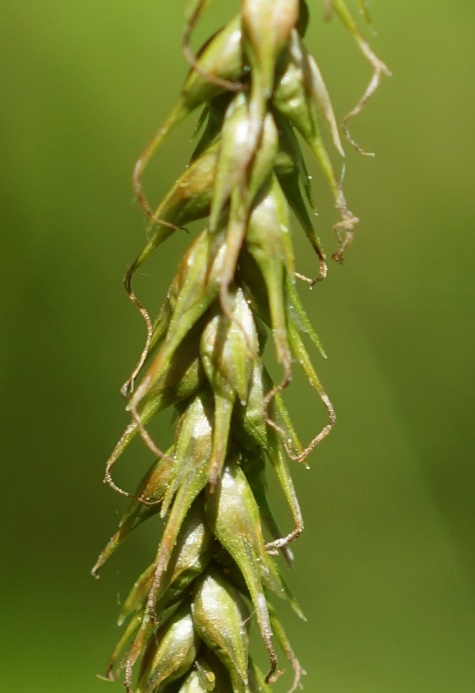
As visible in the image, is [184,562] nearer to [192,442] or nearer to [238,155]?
[192,442]

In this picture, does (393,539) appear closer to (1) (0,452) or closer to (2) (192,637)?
(1) (0,452)

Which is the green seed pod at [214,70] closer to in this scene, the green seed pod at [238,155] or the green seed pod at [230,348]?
the green seed pod at [238,155]

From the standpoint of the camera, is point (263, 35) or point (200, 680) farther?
point (200, 680)

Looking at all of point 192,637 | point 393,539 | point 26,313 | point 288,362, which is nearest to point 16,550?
point 26,313

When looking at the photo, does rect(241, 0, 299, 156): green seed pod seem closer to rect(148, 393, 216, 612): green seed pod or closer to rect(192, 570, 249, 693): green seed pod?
rect(148, 393, 216, 612): green seed pod

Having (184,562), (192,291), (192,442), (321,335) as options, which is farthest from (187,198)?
(321,335)

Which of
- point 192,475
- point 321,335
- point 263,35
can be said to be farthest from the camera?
point 321,335

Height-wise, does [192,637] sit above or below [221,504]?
below
